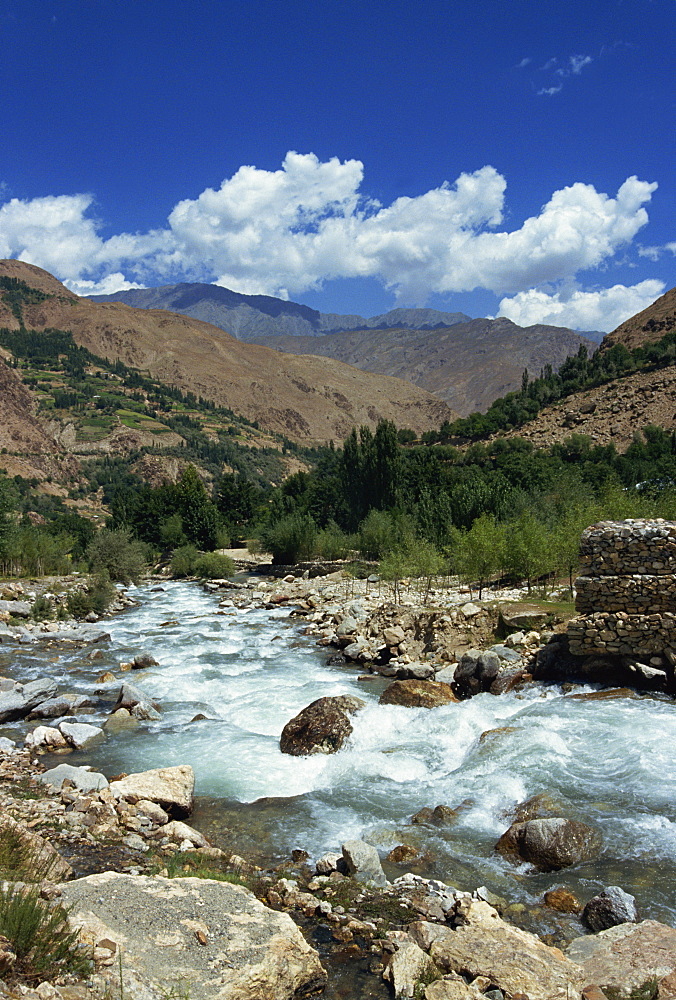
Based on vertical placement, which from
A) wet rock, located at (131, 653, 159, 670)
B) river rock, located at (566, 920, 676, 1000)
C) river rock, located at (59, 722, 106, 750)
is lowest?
wet rock, located at (131, 653, 159, 670)

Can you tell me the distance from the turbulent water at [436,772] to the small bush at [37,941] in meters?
4.61

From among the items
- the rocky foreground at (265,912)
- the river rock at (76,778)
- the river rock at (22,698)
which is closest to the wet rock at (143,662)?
the river rock at (22,698)

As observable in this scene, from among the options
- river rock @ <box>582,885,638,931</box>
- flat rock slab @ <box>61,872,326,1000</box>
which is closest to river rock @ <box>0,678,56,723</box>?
flat rock slab @ <box>61,872,326,1000</box>

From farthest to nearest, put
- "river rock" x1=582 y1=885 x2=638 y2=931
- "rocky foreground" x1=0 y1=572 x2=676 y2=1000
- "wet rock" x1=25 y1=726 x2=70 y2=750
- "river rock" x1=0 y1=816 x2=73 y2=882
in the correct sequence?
1. "wet rock" x1=25 y1=726 x2=70 y2=750
2. "river rock" x1=582 y1=885 x2=638 y2=931
3. "river rock" x1=0 y1=816 x2=73 y2=882
4. "rocky foreground" x1=0 y1=572 x2=676 y2=1000

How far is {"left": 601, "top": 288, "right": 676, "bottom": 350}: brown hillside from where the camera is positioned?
107669 millimetres

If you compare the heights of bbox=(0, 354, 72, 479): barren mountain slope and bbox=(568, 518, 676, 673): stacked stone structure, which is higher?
bbox=(0, 354, 72, 479): barren mountain slope

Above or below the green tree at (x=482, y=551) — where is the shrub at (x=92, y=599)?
below

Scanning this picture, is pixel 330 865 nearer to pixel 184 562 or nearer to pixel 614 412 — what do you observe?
pixel 184 562

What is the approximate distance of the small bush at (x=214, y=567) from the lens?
50.2m

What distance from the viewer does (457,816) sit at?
9.68 metres

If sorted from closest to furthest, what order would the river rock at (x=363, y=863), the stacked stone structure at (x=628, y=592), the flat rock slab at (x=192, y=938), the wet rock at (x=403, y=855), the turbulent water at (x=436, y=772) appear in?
1. the flat rock slab at (x=192, y=938)
2. the river rock at (x=363, y=863)
3. the turbulent water at (x=436, y=772)
4. the wet rock at (x=403, y=855)
5. the stacked stone structure at (x=628, y=592)

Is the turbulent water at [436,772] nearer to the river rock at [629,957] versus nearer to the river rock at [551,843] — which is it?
the river rock at [551,843]

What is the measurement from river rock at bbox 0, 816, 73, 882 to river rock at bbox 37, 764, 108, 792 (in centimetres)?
244

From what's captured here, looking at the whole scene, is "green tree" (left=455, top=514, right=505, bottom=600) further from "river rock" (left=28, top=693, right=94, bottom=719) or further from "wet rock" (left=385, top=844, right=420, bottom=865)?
"wet rock" (left=385, top=844, right=420, bottom=865)
